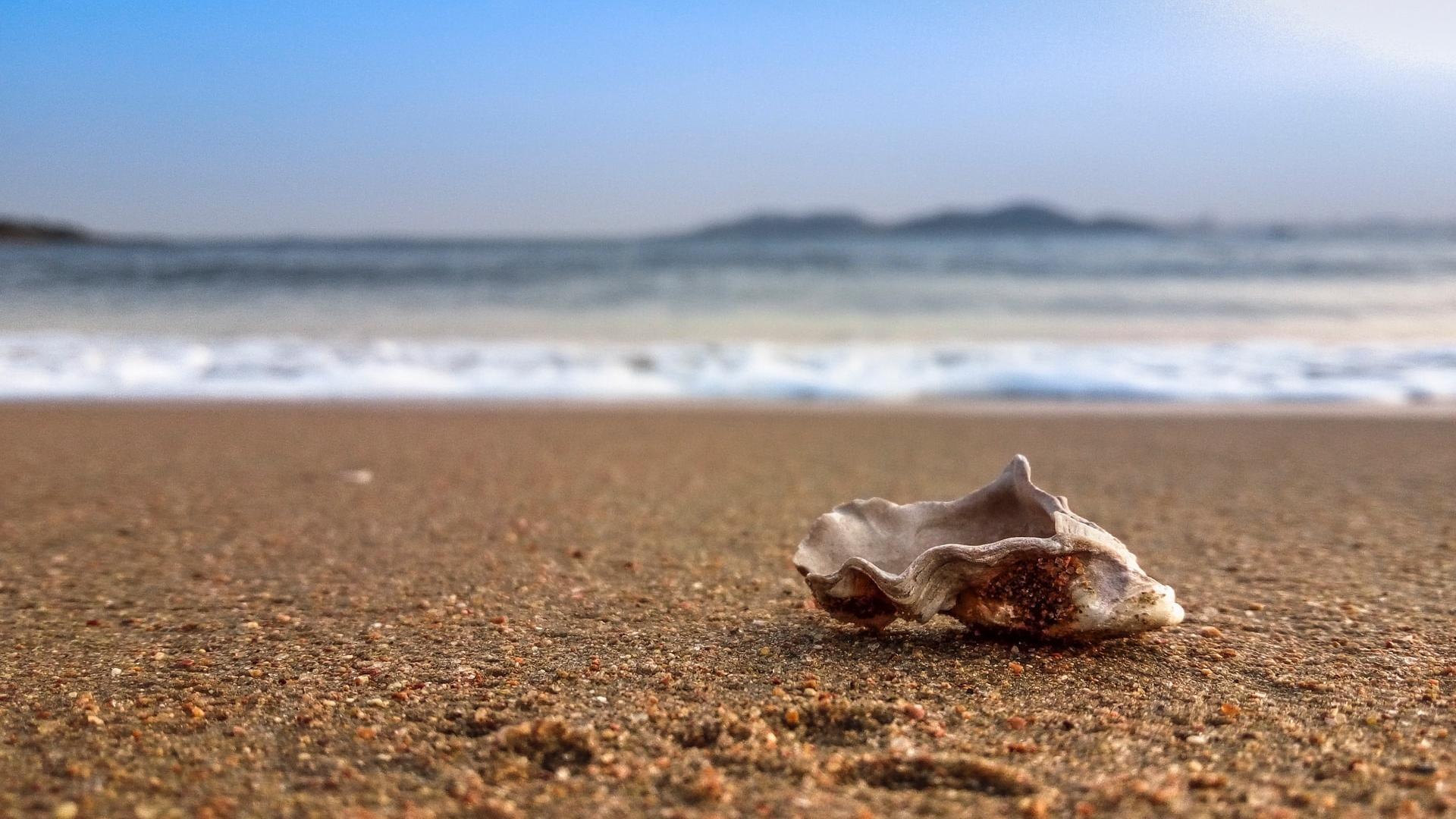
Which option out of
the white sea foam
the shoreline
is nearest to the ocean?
the white sea foam

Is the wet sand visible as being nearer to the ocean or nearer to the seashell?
the seashell

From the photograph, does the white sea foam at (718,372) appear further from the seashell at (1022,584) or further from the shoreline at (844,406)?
the seashell at (1022,584)

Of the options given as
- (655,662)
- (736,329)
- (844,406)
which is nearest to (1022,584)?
(655,662)

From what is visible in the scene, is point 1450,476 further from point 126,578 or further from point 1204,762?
point 126,578

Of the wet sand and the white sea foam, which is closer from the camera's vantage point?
the wet sand

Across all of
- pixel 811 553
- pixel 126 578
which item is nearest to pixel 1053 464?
pixel 811 553

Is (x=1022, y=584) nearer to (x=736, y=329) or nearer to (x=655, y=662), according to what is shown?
(x=655, y=662)
